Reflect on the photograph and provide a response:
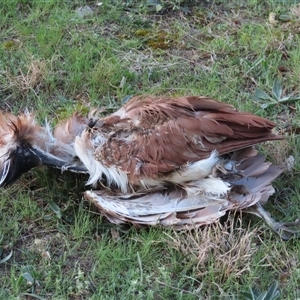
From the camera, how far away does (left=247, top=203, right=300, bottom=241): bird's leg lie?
3193 mm

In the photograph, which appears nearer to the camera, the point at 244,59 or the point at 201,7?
the point at 244,59

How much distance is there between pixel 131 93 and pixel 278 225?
1.48 m

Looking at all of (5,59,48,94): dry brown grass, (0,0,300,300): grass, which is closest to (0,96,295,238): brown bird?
(0,0,300,300): grass

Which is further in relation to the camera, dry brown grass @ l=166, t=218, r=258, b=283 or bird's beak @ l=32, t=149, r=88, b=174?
bird's beak @ l=32, t=149, r=88, b=174

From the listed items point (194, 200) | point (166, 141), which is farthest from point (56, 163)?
point (194, 200)

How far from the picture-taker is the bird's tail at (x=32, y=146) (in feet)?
11.1

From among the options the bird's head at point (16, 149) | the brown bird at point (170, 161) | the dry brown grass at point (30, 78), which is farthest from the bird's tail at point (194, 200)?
the dry brown grass at point (30, 78)

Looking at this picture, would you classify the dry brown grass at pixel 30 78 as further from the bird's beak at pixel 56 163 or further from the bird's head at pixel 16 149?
the bird's beak at pixel 56 163

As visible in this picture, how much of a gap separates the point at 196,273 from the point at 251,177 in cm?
64

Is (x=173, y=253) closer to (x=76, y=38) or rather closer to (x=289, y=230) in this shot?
(x=289, y=230)

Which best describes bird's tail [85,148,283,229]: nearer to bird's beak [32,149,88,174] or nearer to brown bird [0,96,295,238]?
brown bird [0,96,295,238]

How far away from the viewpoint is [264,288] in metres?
2.98

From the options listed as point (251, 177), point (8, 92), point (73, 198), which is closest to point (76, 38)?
point (8, 92)

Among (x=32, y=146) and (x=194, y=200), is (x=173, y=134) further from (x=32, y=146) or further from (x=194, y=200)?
(x=32, y=146)
